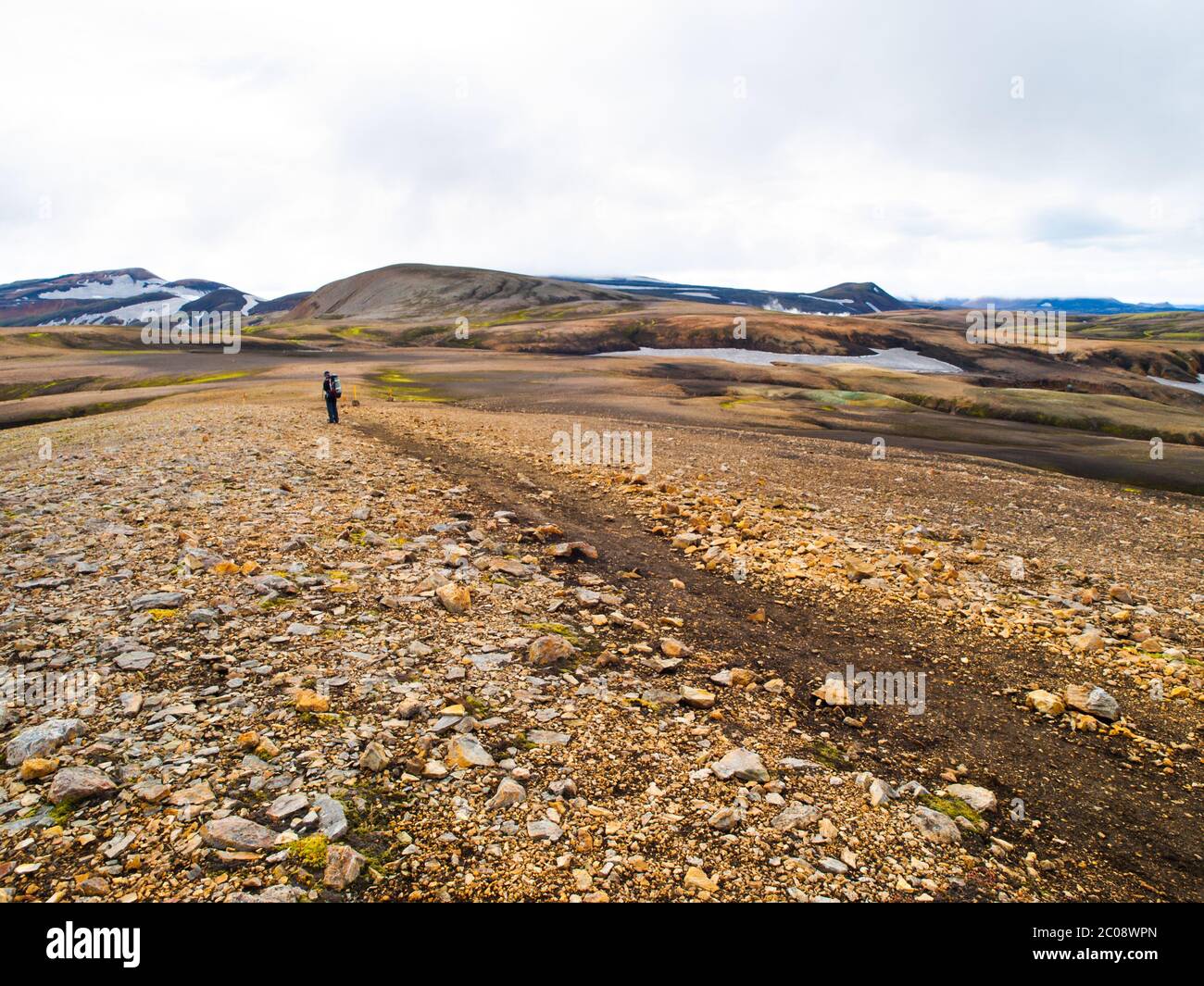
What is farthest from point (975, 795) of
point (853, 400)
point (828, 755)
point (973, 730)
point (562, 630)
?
point (853, 400)

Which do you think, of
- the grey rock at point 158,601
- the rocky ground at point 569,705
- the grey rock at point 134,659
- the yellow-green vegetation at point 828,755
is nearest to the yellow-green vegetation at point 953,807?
the rocky ground at point 569,705

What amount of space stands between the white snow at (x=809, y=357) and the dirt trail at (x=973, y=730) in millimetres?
107474

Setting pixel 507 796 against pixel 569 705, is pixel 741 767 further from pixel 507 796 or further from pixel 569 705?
pixel 507 796

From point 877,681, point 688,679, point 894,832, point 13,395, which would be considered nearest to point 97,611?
point 688,679

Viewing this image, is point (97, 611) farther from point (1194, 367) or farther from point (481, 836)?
point (1194, 367)

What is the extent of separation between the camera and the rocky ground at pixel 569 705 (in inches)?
236

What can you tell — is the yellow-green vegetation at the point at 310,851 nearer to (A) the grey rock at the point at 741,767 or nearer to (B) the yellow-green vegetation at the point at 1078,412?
(A) the grey rock at the point at 741,767

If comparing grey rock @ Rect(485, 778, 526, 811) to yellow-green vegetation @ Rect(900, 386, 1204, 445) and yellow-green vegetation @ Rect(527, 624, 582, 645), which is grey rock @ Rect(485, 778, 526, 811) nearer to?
yellow-green vegetation @ Rect(527, 624, 582, 645)

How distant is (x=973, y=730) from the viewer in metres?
9.18

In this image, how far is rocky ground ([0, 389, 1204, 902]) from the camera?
19.7 feet

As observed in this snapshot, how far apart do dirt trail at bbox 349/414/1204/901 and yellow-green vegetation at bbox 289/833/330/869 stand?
6.19 m

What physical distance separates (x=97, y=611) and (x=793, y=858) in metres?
10.5

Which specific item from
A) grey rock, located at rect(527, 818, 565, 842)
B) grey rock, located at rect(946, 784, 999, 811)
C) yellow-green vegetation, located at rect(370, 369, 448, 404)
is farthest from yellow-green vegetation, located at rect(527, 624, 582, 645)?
yellow-green vegetation, located at rect(370, 369, 448, 404)

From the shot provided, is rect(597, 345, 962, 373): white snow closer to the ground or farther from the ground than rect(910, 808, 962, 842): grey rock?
farther from the ground
